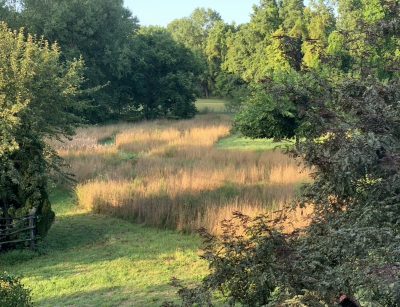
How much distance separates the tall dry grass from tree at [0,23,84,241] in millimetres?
1992

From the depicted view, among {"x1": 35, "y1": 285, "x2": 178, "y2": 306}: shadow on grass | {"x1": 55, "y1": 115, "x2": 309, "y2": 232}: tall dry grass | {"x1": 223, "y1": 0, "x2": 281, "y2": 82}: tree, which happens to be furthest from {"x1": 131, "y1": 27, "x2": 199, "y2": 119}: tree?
{"x1": 35, "y1": 285, "x2": 178, "y2": 306}: shadow on grass

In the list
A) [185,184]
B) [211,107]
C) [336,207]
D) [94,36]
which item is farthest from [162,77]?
[336,207]

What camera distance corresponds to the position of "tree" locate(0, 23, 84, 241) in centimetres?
1012

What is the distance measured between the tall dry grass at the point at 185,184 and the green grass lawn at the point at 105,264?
1.61 feet

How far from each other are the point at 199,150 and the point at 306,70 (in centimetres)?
1504

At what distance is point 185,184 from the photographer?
12234 mm

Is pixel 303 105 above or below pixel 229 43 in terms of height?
below

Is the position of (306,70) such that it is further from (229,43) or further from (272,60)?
(229,43)

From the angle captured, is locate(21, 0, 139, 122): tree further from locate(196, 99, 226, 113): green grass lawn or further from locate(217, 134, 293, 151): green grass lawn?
locate(217, 134, 293, 151): green grass lawn

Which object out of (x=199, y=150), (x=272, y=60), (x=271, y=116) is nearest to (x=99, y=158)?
(x=199, y=150)

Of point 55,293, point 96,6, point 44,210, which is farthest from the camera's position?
point 96,6

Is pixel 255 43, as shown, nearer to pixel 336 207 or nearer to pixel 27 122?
pixel 27 122

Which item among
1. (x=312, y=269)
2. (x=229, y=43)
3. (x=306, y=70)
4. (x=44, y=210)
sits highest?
(x=229, y=43)

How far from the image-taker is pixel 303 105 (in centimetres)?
336
